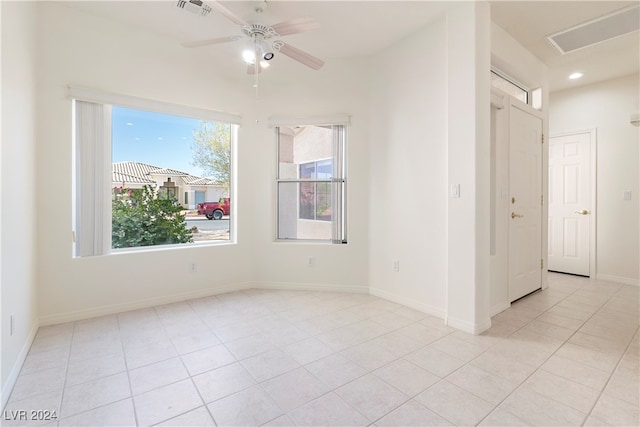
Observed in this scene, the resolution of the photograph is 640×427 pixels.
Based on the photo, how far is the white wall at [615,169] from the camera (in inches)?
159

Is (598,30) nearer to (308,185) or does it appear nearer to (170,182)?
(308,185)

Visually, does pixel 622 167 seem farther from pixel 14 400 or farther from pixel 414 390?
pixel 14 400

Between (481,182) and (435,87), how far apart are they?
3.50ft

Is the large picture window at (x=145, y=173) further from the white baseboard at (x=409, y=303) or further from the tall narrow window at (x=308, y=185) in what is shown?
the white baseboard at (x=409, y=303)

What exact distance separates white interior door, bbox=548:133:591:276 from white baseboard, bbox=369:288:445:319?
316 cm

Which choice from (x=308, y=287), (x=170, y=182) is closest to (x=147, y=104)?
(x=170, y=182)

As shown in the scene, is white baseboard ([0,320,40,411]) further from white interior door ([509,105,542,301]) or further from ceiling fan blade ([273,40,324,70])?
white interior door ([509,105,542,301])

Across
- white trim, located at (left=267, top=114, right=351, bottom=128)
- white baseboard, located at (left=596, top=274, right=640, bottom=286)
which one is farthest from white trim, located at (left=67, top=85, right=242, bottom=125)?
white baseboard, located at (left=596, top=274, right=640, bottom=286)

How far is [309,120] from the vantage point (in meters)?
3.79

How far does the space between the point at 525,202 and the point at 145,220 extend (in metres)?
4.35

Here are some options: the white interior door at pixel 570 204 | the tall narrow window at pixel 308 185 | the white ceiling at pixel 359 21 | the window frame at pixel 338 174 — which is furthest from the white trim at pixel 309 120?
the white interior door at pixel 570 204

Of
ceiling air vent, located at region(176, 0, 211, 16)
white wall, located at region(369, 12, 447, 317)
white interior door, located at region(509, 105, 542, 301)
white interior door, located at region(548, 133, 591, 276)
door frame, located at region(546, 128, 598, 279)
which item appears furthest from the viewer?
white interior door, located at region(548, 133, 591, 276)

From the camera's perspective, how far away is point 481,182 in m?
2.62

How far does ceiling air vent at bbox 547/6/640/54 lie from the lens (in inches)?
111
